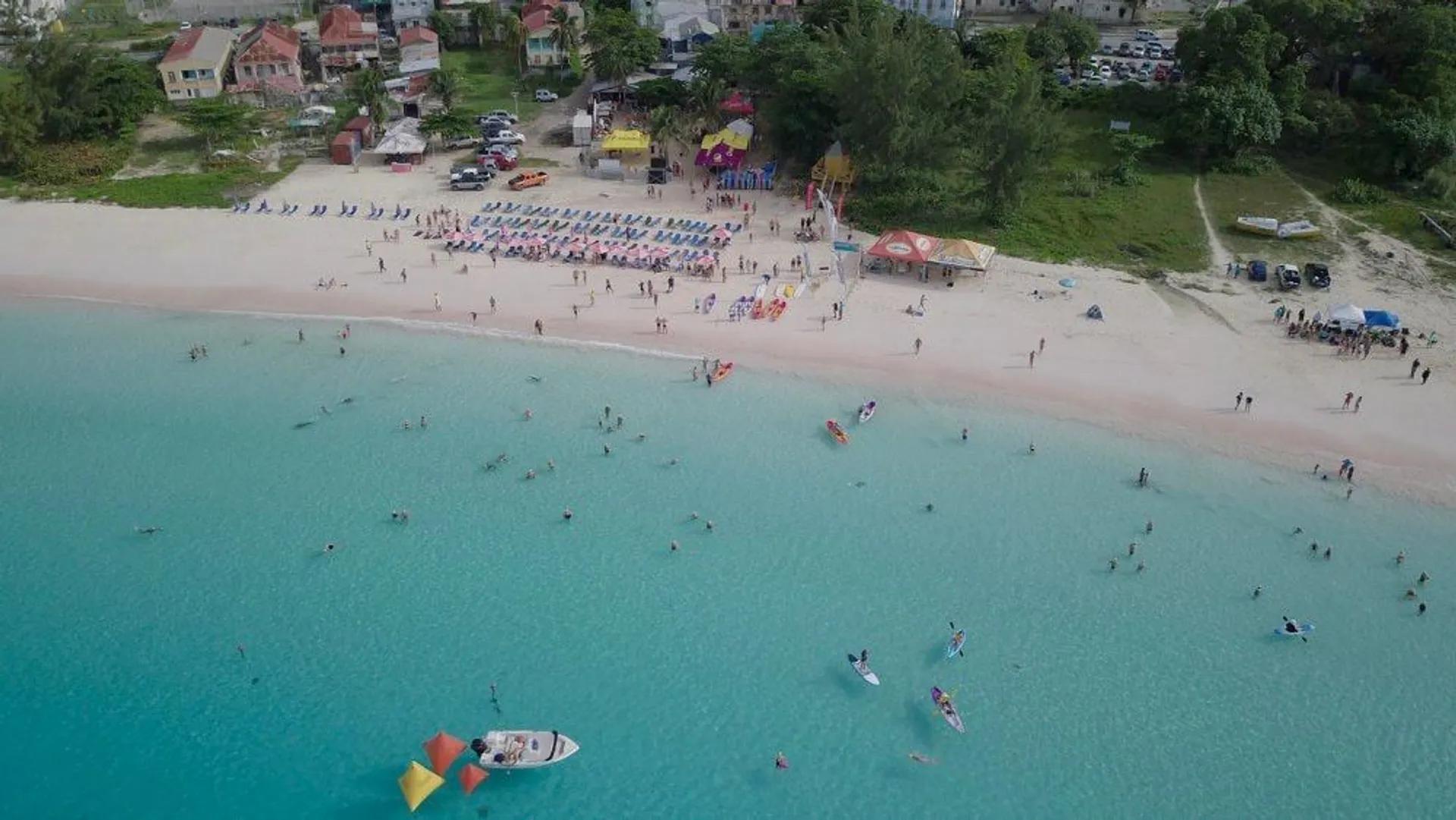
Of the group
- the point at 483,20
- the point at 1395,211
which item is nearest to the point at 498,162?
the point at 483,20

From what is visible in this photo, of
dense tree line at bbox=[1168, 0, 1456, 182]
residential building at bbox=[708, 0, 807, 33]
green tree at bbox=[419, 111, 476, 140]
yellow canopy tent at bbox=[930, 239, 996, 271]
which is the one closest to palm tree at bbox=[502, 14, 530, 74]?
green tree at bbox=[419, 111, 476, 140]

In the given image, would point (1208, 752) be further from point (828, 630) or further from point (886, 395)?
point (886, 395)

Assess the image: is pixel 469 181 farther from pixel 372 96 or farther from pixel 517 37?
pixel 517 37

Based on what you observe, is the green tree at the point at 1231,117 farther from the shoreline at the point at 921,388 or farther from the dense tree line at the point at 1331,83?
the shoreline at the point at 921,388

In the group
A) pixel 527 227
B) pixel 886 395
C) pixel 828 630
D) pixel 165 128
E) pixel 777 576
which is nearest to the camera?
pixel 828 630

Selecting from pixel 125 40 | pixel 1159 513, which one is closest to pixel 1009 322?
pixel 1159 513

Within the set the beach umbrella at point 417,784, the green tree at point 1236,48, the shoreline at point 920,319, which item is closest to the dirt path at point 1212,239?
the shoreline at point 920,319
